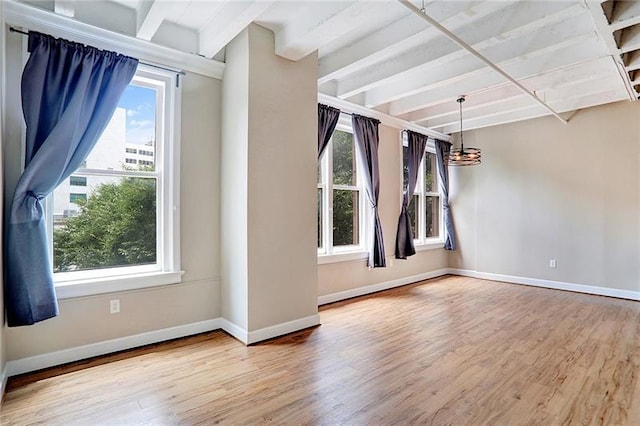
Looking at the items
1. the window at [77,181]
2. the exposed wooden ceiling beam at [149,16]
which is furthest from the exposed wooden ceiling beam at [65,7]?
the window at [77,181]

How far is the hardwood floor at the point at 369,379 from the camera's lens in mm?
2131

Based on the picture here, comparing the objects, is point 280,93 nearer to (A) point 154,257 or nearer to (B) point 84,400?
(A) point 154,257

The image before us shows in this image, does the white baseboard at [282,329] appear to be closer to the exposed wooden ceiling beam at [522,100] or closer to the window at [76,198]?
the window at [76,198]

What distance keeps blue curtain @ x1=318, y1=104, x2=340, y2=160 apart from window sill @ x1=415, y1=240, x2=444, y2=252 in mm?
2837

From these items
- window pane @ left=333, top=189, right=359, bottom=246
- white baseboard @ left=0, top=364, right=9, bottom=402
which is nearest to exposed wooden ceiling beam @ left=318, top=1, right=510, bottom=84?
window pane @ left=333, top=189, right=359, bottom=246

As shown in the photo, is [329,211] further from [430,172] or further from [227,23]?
[430,172]

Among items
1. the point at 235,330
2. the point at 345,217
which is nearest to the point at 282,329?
the point at 235,330

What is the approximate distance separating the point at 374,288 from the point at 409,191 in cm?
174

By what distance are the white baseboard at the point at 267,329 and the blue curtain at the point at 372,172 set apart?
1613 millimetres

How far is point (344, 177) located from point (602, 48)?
315cm

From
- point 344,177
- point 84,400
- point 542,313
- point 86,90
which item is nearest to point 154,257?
point 84,400

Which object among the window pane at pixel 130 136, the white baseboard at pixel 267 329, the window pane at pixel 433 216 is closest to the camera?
the window pane at pixel 130 136

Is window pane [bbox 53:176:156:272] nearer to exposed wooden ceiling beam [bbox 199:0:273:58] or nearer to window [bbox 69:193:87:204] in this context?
window [bbox 69:193:87:204]

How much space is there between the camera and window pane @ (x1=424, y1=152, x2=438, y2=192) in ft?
22.0
